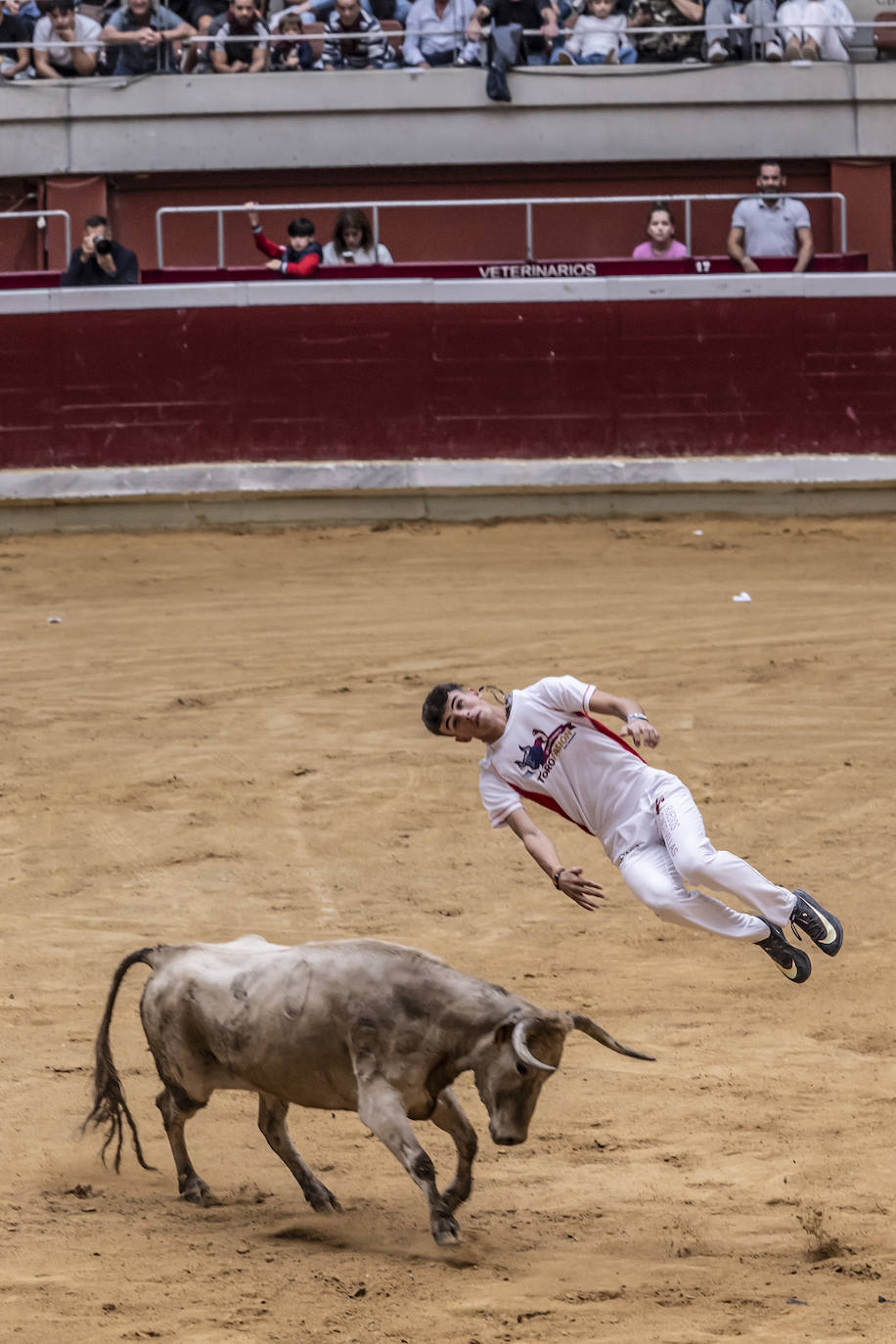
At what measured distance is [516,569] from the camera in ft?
44.5

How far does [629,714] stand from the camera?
18.2 feet

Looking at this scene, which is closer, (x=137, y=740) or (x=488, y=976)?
(x=488, y=976)

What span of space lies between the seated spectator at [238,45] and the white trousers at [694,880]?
1395 cm

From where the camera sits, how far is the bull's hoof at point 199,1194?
519 cm

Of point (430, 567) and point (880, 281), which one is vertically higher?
point (880, 281)

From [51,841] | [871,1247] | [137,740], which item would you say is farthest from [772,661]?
[871,1247]

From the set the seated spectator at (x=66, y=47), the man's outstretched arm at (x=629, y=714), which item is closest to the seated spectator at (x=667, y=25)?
the seated spectator at (x=66, y=47)

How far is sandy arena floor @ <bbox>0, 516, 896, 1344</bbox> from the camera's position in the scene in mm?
4562

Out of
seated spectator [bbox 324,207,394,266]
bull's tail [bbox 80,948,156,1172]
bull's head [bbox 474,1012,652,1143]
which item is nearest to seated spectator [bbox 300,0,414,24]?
seated spectator [bbox 324,207,394,266]

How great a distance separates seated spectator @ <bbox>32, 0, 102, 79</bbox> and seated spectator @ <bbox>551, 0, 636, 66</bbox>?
15.2 ft

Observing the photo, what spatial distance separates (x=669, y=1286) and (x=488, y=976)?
98.0 inches

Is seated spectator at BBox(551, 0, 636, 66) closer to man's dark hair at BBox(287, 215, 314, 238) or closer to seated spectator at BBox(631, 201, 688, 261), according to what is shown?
seated spectator at BBox(631, 201, 688, 261)

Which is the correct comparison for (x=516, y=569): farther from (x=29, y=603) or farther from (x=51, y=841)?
(x=51, y=841)

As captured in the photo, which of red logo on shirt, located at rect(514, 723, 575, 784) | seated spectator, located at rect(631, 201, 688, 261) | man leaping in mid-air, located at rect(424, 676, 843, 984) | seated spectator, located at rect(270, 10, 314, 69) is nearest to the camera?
man leaping in mid-air, located at rect(424, 676, 843, 984)
